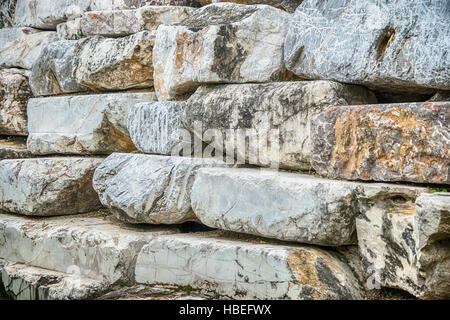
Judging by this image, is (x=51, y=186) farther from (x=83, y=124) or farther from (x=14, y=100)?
(x=14, y=100)

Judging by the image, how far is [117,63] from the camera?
4.47m

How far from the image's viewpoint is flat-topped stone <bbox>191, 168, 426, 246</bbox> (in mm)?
2979

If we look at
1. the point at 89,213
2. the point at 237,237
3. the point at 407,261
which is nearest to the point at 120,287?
the point at 237,237

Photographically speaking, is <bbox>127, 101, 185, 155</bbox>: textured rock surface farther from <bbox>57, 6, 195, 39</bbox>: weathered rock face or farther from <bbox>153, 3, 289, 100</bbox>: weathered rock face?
<bbox>57, 6, 195, 39</bbox>: weathered rock face

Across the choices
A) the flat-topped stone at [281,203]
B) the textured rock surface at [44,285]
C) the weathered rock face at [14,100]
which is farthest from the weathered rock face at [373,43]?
the weathered rock face at [14,100]

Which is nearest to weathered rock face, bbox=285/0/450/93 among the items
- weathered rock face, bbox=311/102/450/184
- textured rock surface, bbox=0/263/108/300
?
weathered rock face, bbox=311/102/450/184

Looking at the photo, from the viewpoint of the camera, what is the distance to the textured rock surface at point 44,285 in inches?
146

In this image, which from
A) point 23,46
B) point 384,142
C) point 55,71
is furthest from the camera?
point 23,46

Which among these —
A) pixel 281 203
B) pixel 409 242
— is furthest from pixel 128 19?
pixel 409 242

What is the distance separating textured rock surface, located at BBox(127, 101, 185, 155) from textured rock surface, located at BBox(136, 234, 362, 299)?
26.9 inches

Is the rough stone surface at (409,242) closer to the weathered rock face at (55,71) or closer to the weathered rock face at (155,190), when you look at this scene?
the weathered rock face at (155,190)

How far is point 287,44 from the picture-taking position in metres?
3.61

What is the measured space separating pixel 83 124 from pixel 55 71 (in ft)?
2.06

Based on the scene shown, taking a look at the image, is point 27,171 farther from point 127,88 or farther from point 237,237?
point 237,237
